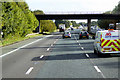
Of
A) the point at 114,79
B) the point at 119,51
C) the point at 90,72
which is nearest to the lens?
the point at 114,79

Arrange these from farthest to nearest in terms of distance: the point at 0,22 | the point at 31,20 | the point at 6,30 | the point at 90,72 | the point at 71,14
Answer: the point at 71,14 < the point at 31,20 < the point at 6,30 < the point at 0,22 < the point at 90,72

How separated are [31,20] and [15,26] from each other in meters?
18.6

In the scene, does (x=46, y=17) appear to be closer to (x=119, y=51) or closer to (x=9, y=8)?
(x=9, y=8)

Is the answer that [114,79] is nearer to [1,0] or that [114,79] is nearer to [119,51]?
[119,51]

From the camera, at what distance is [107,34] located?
54.7 ft

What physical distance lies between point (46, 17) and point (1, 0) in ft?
118

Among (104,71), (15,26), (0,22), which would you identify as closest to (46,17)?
(15,26)

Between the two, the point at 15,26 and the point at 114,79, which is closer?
the point at 114,79

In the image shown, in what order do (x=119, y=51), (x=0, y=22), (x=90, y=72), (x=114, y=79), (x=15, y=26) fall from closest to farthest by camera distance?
(x=114, y=79), (x=90, y=72), (x=119, y=51), (x=0, y=22), (x=15, y=26)

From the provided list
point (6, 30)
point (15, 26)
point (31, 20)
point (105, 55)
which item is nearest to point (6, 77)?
point (105, 55)

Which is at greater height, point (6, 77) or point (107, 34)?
point (107, 34)

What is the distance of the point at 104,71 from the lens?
36.7ft

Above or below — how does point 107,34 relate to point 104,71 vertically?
above

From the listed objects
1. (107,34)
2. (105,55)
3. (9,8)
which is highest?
(9,8)
